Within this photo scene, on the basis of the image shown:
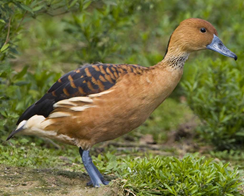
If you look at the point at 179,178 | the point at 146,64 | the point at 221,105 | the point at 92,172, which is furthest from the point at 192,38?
the point at 146,64

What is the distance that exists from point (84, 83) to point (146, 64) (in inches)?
130

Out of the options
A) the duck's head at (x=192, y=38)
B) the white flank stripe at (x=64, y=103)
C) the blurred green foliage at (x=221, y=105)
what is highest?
the duck's head at (x=192, y=38)

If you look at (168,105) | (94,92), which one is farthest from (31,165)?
(168,105)

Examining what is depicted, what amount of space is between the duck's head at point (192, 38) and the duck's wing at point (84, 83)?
17.6 inches

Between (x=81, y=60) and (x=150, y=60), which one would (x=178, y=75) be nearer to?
(x=81, y=60)

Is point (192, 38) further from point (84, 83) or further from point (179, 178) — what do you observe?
point (179, 178)

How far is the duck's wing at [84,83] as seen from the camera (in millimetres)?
4418

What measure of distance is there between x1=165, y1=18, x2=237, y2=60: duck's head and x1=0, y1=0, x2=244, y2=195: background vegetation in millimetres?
984

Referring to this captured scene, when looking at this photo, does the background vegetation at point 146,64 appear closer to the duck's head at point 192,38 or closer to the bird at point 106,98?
the bird at point 106,98

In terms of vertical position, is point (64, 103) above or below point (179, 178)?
above

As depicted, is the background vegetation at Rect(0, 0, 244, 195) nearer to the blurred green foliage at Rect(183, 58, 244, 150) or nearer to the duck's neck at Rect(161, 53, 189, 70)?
the blurred green foliage at Rect(183, 58, 244, 150)

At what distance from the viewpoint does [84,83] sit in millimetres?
4461

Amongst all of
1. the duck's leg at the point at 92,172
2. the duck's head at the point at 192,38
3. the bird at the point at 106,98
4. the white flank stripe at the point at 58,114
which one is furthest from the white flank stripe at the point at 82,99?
the duck's head at the point at 192,38

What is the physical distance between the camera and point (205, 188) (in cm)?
403
